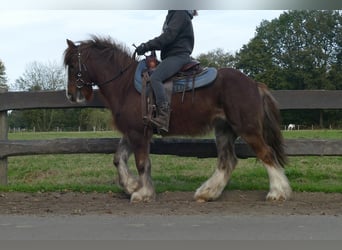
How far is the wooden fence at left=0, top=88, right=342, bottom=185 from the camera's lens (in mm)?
7148

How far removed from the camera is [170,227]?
4.48m

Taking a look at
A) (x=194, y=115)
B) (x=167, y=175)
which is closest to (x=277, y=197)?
(x=194, y=115)

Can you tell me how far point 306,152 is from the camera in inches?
282

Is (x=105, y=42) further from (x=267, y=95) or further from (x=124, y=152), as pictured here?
(x=267, y=95)

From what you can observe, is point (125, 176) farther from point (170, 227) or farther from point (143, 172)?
point (170, 227)

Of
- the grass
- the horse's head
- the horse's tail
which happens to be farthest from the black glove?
the horse's tail

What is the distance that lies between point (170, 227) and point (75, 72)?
3267 millimetres

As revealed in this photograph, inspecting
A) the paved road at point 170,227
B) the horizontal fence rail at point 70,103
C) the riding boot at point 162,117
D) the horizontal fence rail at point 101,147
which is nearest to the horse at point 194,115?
the riding boot at point 162,117

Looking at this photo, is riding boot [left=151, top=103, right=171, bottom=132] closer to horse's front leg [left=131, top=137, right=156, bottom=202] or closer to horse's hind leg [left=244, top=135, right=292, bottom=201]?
horse's front leg [left=131, top=137, right=156, bottom=202]

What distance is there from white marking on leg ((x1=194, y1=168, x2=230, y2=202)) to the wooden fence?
81 cm

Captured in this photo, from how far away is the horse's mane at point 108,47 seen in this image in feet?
22.7

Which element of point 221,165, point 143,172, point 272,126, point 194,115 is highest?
point 194,115

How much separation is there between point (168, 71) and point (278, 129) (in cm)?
182

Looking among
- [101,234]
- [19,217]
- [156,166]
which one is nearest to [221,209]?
[101,234]
